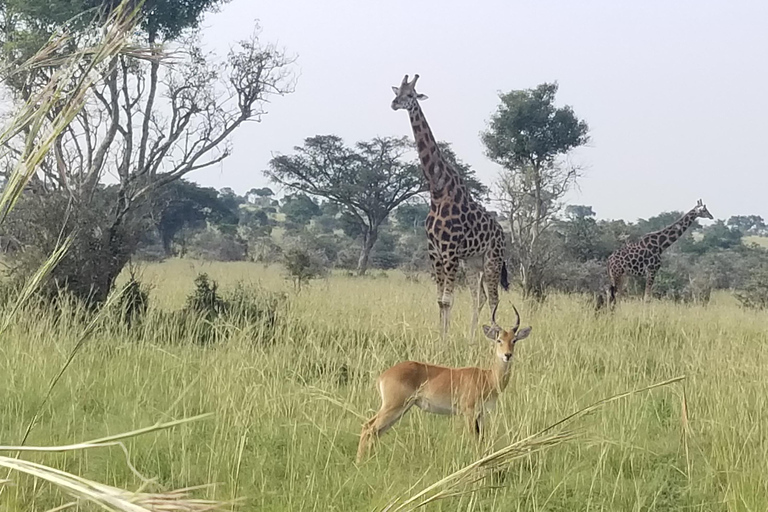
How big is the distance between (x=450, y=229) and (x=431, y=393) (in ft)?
11.8

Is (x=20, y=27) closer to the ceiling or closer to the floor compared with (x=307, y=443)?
closer to the ceiling

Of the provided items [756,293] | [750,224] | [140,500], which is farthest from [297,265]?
[750,224]

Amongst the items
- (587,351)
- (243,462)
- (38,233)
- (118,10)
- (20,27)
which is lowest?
(243,462)

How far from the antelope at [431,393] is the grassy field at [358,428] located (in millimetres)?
85

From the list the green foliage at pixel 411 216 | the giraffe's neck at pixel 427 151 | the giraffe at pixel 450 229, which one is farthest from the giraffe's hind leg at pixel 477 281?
the green foliage at pixel 411 216

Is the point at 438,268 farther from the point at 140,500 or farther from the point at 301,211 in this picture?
the point at 301,211

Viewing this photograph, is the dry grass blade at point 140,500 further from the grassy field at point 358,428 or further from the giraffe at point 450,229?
the giraffe at point 450,229

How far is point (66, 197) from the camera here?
7.29 metres

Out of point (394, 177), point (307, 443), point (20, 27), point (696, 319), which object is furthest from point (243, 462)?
point (394, 177)

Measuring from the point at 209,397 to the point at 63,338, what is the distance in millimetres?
1641

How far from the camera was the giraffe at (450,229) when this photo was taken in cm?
698

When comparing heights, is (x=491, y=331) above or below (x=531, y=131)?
below

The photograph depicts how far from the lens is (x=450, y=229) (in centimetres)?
701

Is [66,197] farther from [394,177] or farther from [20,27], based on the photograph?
[394,177]
